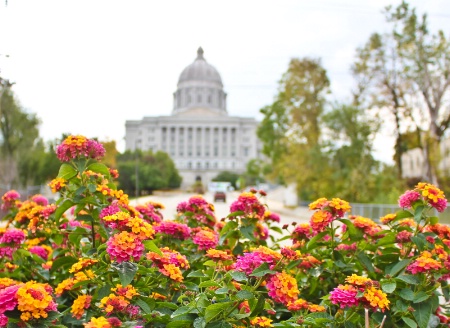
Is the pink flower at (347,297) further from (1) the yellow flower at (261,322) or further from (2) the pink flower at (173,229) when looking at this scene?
(2) the pink flower at (173,229)

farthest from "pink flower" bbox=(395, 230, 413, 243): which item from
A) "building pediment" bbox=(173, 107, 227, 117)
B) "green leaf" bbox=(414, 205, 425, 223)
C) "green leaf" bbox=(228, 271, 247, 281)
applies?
"building pediment" bbox=(173, 107, 227, 117)

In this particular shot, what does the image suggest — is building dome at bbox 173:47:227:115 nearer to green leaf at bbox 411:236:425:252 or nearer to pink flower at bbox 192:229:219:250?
pink flower at bbox 192:229:219:250

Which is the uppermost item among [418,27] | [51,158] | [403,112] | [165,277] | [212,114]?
[212,114]

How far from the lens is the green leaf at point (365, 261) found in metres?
3.81

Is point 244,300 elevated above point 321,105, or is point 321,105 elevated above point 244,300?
point 321,105

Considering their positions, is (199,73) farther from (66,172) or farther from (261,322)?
(261,322)

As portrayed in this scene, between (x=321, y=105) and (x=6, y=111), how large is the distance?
70.6 ft

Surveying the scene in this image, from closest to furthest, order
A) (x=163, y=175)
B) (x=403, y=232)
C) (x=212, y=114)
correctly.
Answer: (x=403, y=232) → (x=163, y=175) → (x=212, y=114)

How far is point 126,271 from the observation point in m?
2.72

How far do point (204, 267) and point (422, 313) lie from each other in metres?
1.59

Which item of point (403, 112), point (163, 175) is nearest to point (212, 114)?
point (163, 175)

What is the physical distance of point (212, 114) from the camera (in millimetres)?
122562

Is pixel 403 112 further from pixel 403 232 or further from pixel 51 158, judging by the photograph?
pixel 403 232

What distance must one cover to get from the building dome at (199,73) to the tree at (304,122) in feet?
285
